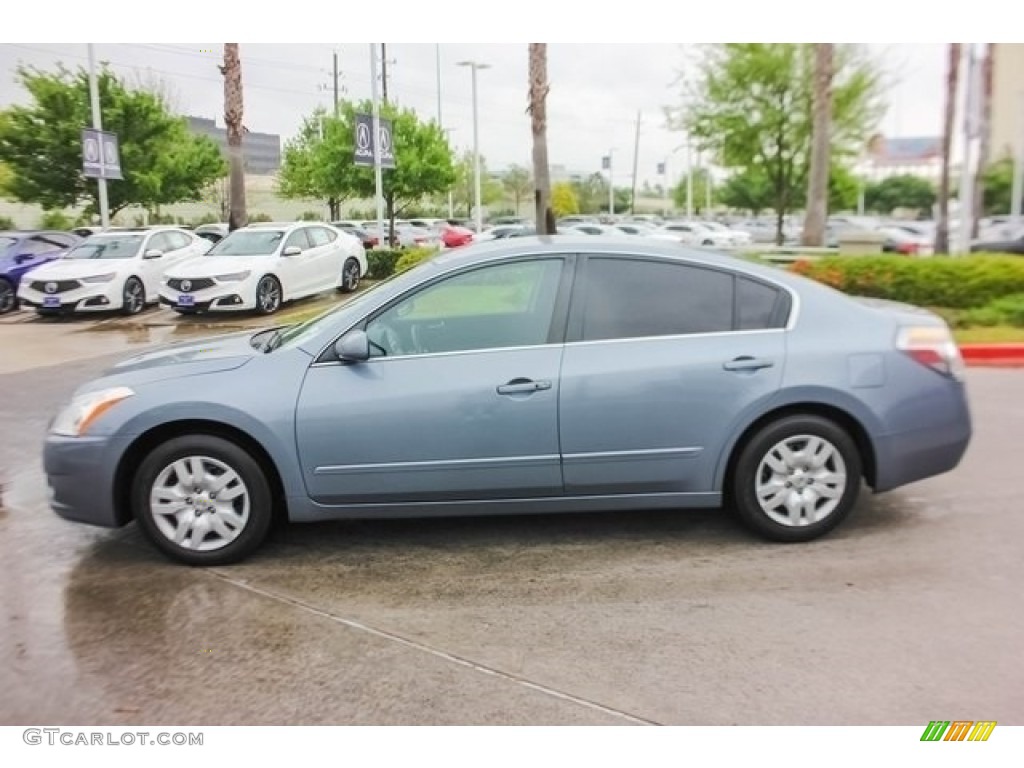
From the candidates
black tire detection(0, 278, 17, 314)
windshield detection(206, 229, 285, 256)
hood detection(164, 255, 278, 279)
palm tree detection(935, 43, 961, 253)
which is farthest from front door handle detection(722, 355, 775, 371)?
palm tree detection(935, 43, 961, 253)

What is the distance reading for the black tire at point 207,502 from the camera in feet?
13.9

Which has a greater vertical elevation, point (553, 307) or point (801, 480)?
point (553, 307)

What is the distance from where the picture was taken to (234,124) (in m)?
20.5

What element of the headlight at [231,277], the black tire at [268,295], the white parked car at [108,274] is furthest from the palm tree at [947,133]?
the white parked car at [108,274]

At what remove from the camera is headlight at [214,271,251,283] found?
14.0 metres

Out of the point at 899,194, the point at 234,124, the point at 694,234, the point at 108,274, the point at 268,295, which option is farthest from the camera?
the point at 899,194

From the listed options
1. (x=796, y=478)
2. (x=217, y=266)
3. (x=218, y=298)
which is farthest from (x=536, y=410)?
(x=217, y=266)

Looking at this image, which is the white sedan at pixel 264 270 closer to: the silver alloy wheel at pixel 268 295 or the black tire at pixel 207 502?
the silver alloy wheel at pixel 268 295

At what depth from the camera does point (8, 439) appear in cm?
708

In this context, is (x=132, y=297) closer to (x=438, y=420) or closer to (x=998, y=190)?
(x=438, y=420)

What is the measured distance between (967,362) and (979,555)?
214 inches
